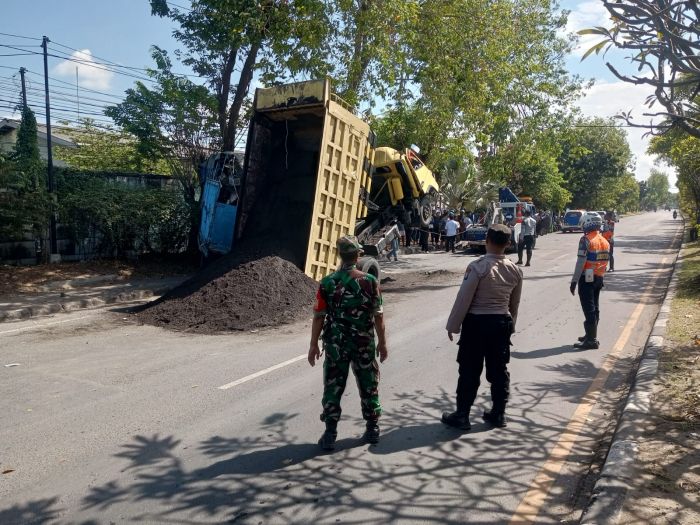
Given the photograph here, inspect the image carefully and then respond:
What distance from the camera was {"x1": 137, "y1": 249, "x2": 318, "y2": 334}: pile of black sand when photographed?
8.93 m

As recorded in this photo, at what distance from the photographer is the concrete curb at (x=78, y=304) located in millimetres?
10047

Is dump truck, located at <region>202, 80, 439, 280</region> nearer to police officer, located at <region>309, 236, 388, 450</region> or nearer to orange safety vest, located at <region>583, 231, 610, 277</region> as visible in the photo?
orange safety vest, located at <region>583, 231, 610, 277</region>

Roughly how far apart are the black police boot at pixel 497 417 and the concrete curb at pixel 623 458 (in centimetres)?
88

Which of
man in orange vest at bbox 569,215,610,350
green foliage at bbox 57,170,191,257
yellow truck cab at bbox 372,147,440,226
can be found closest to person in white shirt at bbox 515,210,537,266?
yellow truck cab at bbox 372,147,440,226

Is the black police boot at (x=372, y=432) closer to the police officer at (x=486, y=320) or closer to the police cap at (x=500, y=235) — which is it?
the police officer at (x=486, y=320)

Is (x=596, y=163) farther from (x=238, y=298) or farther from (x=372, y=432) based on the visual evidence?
(x=372, y=432)

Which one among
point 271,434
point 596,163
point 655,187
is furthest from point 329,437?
point 655,187

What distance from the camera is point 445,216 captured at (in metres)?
26.3

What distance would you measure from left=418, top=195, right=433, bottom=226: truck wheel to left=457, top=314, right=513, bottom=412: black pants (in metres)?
10.2

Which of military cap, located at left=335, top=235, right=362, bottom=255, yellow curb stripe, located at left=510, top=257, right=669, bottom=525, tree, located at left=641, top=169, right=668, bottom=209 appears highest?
tree, located at left=641, top=169, right=668, bottom=209

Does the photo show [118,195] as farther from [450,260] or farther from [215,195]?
[450,260]

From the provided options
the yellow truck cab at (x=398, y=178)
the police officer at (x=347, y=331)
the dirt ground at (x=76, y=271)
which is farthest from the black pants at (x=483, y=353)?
the dirt ground at (x=76, y=271)

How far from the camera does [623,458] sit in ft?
13.3

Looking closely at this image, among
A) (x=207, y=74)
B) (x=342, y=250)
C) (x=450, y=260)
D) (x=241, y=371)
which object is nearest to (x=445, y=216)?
(x=450, y=260)
